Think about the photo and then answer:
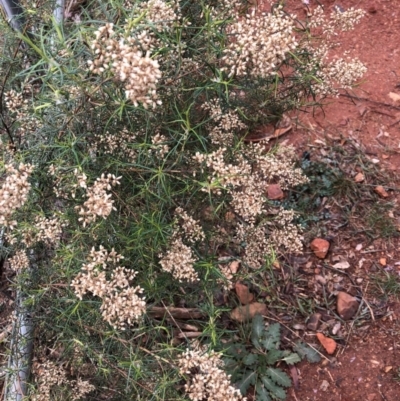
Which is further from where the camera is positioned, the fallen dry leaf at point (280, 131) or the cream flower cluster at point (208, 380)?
the fallen dry leaf at point (280, 131)

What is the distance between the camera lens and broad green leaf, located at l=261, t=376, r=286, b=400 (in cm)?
369

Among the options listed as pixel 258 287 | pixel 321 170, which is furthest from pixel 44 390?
pixel 321 170

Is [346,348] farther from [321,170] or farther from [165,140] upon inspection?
[165,140]

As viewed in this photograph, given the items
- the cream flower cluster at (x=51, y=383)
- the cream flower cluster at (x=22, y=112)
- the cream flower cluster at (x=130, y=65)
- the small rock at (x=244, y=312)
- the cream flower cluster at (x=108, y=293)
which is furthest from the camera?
the small rock at (x=244, y=312)

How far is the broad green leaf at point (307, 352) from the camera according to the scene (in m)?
3.91

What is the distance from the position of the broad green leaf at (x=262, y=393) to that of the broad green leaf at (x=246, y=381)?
0.06 meters

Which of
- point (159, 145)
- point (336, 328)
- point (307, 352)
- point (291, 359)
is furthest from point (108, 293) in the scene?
point (336, 328)

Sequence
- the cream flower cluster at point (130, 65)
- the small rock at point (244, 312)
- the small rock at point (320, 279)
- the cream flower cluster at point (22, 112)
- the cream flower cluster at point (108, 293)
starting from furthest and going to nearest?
the small rock at point (320, 279), the small rock at point (244, 312), the cream flower cluster at point (22, 112), the cream flower cluster at point (108, 293), the cream flower cluster at point (130, 65)

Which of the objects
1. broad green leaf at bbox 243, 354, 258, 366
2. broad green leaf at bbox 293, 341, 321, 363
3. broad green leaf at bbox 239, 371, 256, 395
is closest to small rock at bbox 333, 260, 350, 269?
broad green leaf at bbox 293, 341, 321, 363

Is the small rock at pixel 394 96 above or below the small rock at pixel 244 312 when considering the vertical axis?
above

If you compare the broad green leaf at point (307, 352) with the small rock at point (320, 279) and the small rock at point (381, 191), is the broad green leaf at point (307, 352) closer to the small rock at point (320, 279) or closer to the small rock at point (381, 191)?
the small rock at point (320, 279)

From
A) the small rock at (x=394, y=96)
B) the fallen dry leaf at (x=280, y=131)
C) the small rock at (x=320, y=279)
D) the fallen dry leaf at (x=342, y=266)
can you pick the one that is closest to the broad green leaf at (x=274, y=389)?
the small rock at (x=320, y=279)

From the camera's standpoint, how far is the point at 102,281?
2252mm

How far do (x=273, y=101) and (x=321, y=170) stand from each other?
49.2 inches
